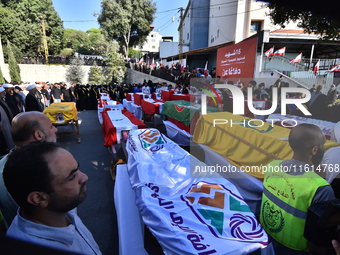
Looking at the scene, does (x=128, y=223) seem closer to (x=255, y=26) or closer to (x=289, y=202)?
(x=289, y=202)

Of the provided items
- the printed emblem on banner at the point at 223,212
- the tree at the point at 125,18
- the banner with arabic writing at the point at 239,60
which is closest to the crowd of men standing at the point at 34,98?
the printed emblem on banner at the point at 223,212

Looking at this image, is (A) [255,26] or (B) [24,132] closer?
(B) [24,132]

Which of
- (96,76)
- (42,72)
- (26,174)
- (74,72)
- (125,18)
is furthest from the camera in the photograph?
(125,18)

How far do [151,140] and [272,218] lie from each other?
218 centimetres

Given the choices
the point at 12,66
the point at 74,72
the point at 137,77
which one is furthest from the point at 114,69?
the point at 12,66

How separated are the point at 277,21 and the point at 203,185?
670 cm

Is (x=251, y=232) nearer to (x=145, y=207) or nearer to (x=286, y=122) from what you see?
(x=145, y=207)

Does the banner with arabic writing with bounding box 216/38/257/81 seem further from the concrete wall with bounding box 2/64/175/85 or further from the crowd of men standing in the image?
the concrete wall with bounding box 2/64/175/85

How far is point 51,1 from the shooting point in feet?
99.1

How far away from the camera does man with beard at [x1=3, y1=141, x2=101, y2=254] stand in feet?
2.98

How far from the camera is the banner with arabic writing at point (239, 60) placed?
187 inches

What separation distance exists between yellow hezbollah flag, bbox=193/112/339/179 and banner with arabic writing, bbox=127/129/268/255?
0.98 meters

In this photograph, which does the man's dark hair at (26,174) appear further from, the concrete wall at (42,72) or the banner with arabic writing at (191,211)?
the concrete wall at (42,72)

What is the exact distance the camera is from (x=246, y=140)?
10.3ft
